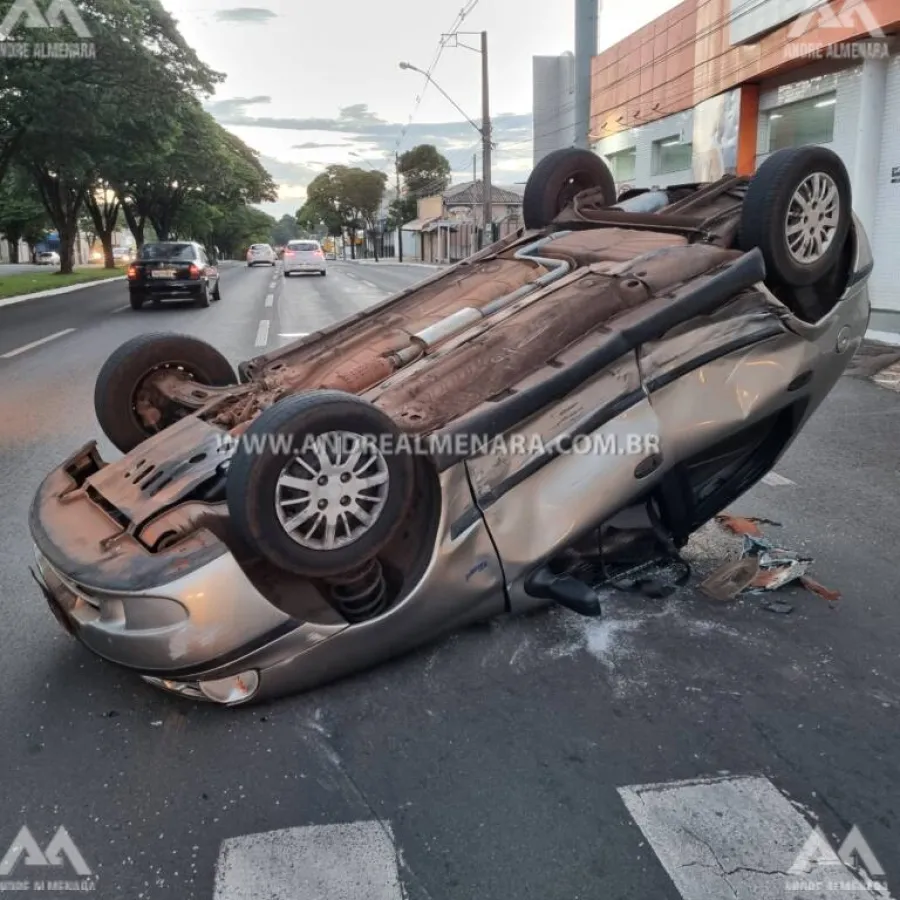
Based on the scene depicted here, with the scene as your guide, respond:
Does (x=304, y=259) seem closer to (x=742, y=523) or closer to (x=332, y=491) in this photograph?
(x=742, y=523)

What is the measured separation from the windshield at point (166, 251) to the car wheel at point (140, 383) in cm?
1574

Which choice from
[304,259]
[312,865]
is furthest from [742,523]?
[304,259]

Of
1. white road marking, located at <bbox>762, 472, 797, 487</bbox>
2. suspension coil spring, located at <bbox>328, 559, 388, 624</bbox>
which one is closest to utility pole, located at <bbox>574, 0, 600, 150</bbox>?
white road marking, located at <bbox>762, 472, 797, 487</bbox>

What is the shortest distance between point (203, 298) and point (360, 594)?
1709cm

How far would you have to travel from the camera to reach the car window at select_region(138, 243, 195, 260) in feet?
62.5

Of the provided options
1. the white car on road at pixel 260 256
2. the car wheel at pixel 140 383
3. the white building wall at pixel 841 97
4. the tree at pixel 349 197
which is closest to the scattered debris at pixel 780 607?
the car wheel at pixel 140 383

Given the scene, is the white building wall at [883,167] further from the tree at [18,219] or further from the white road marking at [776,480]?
the tree at [18,219]

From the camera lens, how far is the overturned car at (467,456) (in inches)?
110

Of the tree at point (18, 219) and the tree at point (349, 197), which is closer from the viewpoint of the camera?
the tree at point (18, 219)

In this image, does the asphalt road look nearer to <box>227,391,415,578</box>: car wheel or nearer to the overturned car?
the overturned car

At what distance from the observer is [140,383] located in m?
4.39

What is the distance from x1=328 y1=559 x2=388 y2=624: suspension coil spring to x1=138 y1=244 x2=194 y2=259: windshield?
17.6 meters

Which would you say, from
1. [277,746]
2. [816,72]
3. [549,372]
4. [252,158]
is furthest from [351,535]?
[252,158]

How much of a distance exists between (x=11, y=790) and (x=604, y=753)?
1894 millimetres
